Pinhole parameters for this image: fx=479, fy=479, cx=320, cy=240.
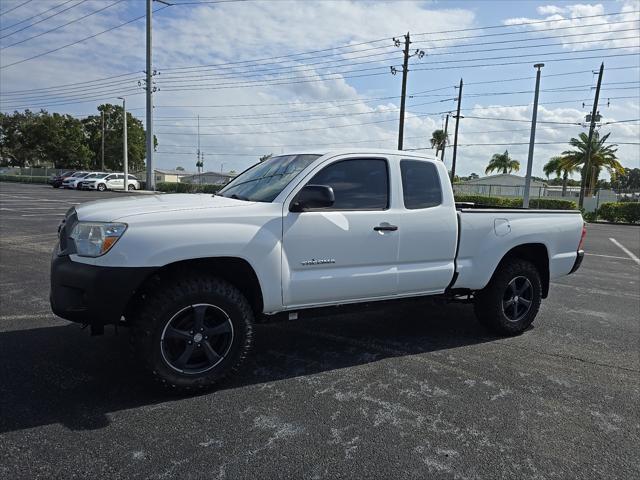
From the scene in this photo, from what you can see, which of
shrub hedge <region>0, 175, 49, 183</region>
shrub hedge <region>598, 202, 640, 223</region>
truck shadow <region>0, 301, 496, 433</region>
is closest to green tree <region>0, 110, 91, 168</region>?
shrub hedge <region>0, 175, 49, 183</region>

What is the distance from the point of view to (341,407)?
3.41 m

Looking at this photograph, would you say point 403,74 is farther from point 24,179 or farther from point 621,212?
point 24,179

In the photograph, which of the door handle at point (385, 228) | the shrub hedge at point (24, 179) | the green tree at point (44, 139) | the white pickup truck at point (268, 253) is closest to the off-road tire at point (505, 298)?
the white pickup truck at point (268, 253)

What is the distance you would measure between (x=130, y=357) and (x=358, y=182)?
250 centimetres

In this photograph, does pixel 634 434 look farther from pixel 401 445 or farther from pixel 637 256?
pixel 637 256

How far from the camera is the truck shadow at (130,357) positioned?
327 cm

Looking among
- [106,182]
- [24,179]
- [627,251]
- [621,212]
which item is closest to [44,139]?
[24,179]

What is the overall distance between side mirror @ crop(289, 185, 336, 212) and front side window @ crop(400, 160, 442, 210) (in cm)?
99

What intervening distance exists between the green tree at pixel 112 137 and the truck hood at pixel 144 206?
7914cm

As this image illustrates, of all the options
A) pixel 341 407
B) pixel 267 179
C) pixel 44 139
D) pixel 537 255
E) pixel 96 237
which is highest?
pixel 44 139

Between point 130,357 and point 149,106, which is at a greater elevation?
point 149,106

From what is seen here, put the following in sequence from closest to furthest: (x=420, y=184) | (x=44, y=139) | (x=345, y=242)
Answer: (x=345, y=242) → (x=420, y=184) → (x=44, y=139)

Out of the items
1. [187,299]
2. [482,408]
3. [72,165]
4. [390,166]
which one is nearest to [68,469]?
[187,299]

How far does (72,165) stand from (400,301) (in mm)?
81272
